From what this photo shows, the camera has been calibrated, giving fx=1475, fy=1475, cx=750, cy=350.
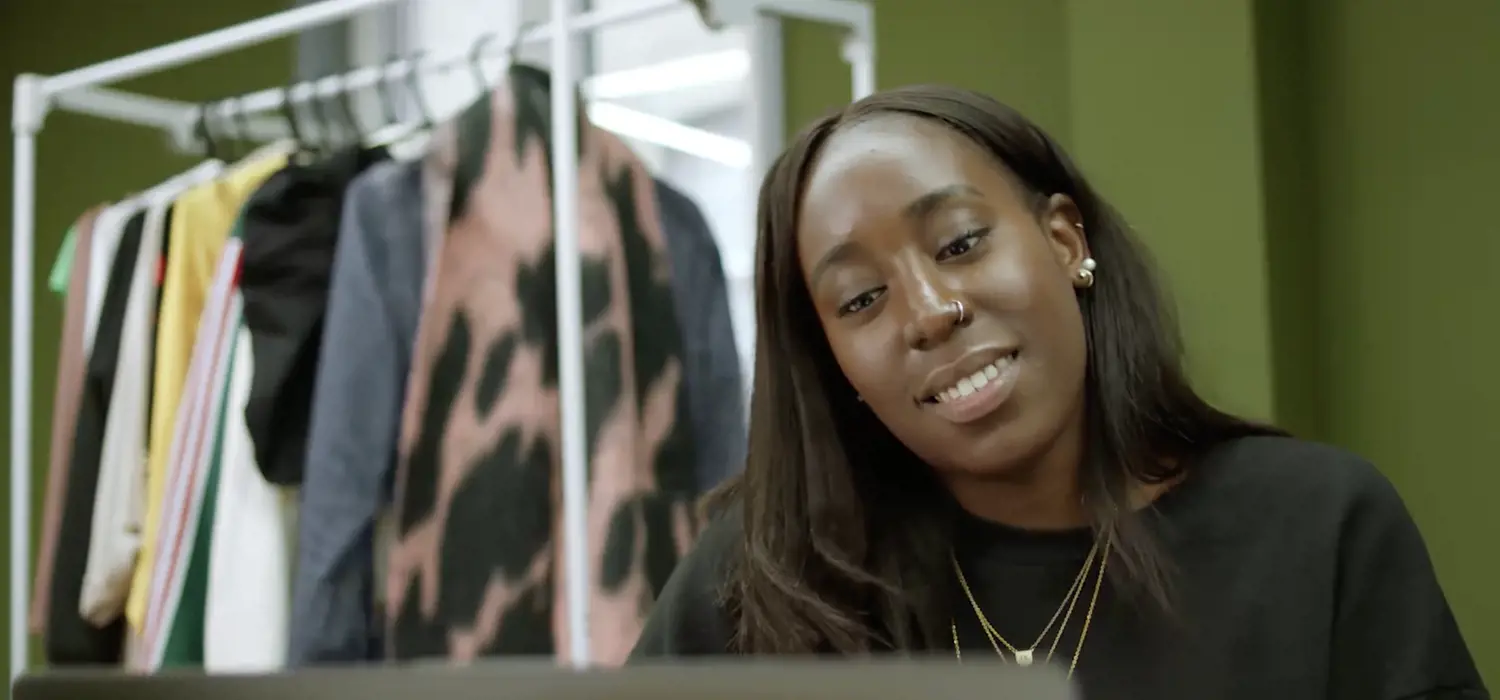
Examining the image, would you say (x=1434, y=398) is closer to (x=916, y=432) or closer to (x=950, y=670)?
(x=916, y=432)

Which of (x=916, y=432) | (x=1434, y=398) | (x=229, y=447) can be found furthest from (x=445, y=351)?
(x=1434, y=398)

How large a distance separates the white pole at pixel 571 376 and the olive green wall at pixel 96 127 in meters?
1.28

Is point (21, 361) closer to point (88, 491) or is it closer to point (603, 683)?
point (88, 491)

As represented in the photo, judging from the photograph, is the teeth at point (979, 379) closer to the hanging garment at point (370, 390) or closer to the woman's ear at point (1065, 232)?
the woman's ear at point (1065, 232)

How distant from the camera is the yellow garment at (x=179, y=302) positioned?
1.65 m

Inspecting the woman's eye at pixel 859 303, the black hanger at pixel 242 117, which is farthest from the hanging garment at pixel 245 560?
the woman's eye at pixel 859 303

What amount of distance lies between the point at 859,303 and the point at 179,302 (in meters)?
1.02

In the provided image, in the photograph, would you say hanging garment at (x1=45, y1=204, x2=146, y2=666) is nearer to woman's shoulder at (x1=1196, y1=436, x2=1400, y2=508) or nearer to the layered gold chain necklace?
the layered gold chain necklace

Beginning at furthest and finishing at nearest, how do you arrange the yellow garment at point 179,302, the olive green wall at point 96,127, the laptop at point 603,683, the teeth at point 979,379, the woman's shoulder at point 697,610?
1. the olive green wall at point 96,127
2. the yellow garment at point 179,302
3. the woman's shoulder at point 697,610
4. the teeth at point 979,379
5. the laptop at point 603,683

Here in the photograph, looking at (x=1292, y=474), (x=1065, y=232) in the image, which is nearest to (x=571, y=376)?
(x=1065, y=232)

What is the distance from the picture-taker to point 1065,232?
37.8 inches

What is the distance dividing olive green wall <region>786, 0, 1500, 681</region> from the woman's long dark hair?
568 mm

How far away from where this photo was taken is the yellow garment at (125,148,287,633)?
165 cm

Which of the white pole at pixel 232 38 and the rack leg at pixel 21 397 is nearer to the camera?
the white pole at pixel 232 38
